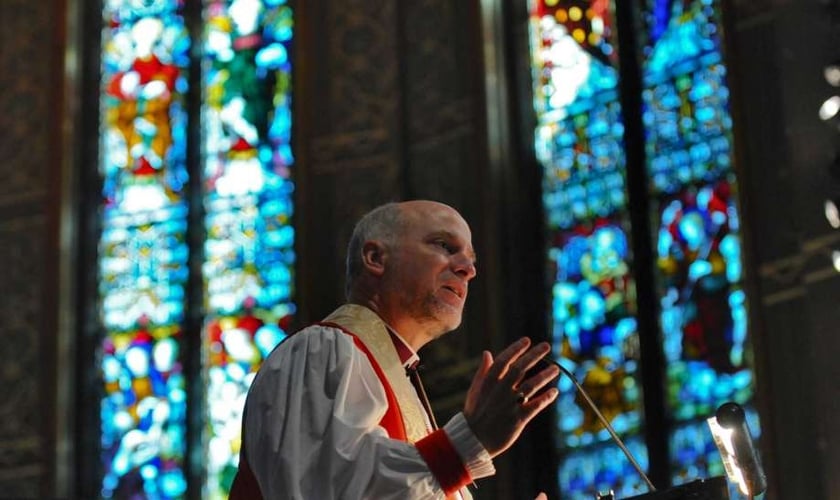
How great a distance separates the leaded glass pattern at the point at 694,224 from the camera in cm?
787

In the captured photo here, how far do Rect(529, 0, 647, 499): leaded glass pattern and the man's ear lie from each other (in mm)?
3355

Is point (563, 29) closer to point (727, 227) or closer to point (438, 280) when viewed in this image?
point (727, 227)

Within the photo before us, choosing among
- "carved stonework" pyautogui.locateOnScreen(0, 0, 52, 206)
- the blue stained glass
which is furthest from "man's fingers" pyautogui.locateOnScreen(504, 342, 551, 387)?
"carved stonework" pyautogui.locateOnScreen(0, 0, 52, 206)

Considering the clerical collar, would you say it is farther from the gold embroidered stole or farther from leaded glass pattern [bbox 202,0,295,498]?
leaded glass pattern [bbox 202,0,295,498]

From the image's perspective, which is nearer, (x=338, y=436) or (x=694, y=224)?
(x=338, y=436)

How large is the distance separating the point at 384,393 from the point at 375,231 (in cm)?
51

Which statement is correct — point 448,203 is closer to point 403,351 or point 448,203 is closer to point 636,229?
point 636,229

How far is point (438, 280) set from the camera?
4.80 metres

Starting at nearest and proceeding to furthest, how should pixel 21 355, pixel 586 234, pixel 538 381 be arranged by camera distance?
pixel 538 381
pixel 586 234
pixel 21 355

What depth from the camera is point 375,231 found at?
491cm

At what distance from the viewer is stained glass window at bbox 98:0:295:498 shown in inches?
371

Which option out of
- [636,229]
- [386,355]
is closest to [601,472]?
[636,229]

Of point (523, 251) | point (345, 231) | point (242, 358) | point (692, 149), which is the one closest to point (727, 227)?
point (692, 149)

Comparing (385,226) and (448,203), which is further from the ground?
(448,203)
